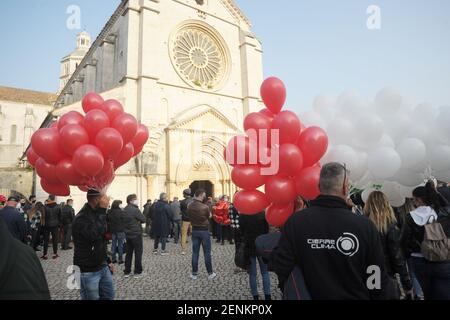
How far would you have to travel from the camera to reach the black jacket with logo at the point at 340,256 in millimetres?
1767

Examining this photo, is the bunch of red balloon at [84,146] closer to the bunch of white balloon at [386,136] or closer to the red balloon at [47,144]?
the red balloon at [47,144]

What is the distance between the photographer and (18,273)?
3.54 ft

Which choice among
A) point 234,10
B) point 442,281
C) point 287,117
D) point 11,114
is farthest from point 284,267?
point 11,114

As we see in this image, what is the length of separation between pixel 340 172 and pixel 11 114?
4672cm

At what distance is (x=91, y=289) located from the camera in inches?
137

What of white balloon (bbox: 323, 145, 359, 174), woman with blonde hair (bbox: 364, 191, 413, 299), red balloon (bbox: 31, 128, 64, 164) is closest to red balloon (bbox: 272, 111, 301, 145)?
white balloon (bbox: 323, 145, 359, 174)

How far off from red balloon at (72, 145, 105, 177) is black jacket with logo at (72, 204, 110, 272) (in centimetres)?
56

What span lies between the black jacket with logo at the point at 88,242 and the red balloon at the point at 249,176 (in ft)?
6.11

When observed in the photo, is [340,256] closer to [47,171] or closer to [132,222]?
[47,171]

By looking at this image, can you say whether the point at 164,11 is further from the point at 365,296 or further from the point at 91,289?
the point at 365,296

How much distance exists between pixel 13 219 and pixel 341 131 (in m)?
6.07

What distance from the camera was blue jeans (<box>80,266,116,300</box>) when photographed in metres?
3.48

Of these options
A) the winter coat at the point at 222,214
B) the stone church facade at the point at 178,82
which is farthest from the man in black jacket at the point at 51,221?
the winter coat at the point at 222,214

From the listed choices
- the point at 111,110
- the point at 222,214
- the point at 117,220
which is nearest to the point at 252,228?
the point at 111,110
